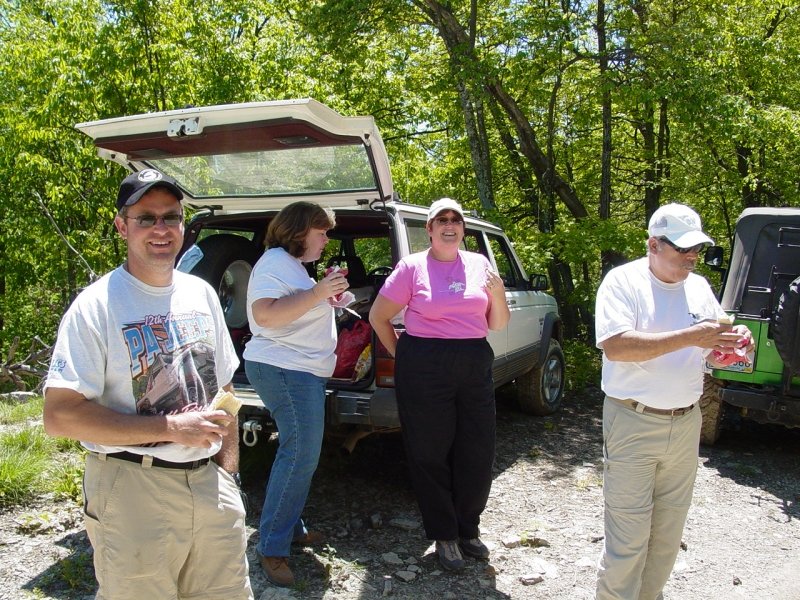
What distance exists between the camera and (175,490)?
2.05 metres

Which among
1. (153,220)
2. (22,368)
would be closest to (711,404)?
(153,220)

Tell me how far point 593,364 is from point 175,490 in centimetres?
788

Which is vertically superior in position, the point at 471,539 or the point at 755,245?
the point at 755,245

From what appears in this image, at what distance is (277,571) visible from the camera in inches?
131

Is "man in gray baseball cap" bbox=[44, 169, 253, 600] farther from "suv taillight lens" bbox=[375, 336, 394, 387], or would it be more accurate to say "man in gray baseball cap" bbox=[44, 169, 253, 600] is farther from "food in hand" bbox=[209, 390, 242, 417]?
"suv taillight lens" bbox=[375, 336, 394, 387]

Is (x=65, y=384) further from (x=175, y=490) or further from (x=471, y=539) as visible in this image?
(x=471, y=539)

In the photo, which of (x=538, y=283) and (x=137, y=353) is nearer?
(x=137, y=353)

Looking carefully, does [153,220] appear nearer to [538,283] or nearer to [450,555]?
[450,555]

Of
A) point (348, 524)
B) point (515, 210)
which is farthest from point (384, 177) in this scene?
point (515, 210)

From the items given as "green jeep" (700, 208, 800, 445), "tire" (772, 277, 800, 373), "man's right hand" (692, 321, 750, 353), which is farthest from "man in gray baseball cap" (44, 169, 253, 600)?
"green jeep" (700, 208, 800, 445)

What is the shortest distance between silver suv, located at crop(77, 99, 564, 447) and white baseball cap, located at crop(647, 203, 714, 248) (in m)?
1.60

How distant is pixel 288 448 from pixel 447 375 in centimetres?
89

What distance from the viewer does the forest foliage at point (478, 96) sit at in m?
7.11

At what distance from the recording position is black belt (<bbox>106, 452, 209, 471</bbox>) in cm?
198
